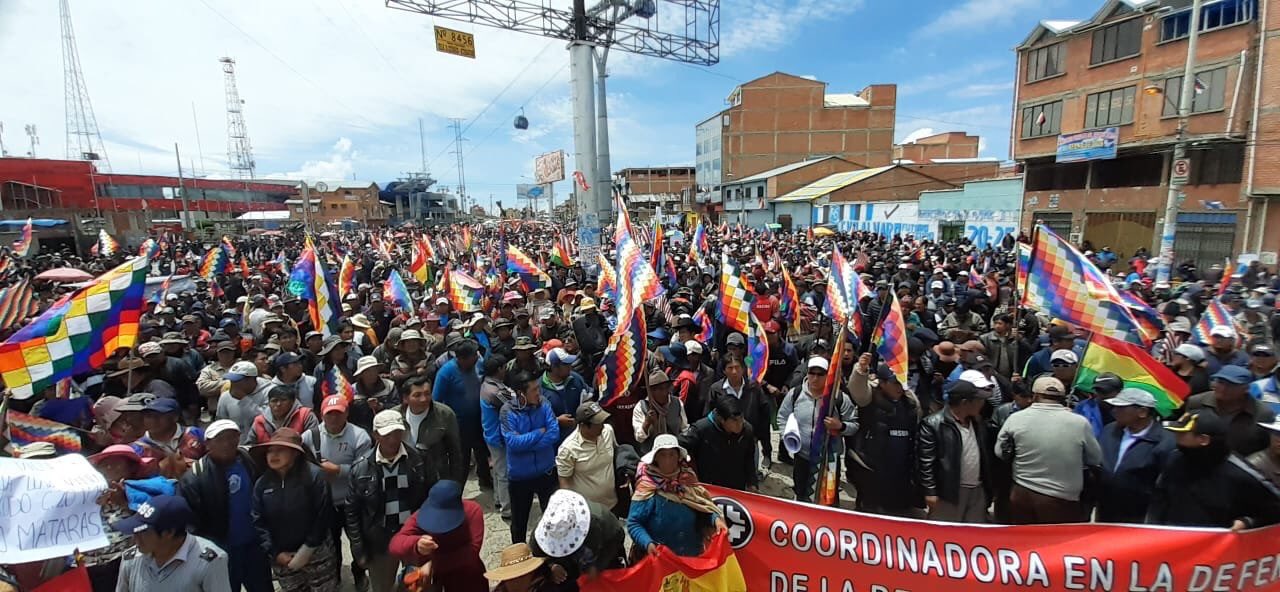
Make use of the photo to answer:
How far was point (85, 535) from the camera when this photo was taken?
8.93 feet

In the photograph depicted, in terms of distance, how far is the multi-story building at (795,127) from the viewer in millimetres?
62781

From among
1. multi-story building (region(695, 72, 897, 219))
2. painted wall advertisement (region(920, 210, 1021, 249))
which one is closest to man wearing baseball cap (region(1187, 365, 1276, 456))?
painted wall advertisement (region(920, 210, 1021, 249))

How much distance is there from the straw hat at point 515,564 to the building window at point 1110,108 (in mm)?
31871

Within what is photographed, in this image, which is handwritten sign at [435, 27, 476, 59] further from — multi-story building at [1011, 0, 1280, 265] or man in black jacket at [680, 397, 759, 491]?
multi-story building at [1011, 0, 1280, 265]

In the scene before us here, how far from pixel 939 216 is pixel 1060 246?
28801 millimetres

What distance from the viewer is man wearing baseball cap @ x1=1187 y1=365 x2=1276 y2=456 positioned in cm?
409

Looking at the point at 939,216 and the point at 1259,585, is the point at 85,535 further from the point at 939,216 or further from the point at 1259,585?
the point at 939,216

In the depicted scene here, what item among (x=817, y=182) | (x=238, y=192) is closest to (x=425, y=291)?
(x=817, y=182)

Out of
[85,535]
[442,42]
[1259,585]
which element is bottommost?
[1259,585]

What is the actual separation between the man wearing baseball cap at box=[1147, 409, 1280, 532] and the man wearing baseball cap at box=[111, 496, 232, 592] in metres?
5.22

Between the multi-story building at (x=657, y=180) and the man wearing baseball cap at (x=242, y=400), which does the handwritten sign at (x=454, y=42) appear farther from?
the multi-story building at (x=657, y=180)

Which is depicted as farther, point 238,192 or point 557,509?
point 238,192

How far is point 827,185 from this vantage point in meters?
46.3

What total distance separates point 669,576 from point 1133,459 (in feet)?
10.6
